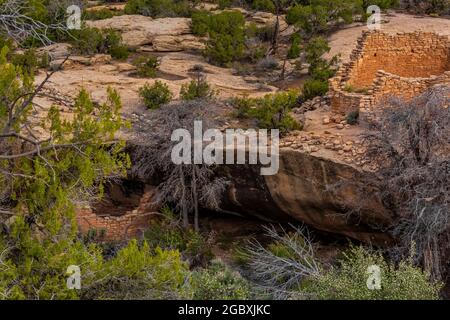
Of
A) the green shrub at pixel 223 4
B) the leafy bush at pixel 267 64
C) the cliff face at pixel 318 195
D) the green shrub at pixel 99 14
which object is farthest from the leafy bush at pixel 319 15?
the cliff face at pixel 318 195

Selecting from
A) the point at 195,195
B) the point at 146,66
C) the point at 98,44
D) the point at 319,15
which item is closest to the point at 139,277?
the point at 195,195

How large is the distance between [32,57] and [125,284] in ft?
37.7

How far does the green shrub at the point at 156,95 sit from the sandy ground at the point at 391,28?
685cm

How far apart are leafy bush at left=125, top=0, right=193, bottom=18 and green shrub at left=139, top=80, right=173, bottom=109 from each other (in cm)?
1253

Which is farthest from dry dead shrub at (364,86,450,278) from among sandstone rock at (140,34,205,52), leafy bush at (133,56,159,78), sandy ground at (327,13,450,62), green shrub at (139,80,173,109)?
sandstone rock at (140,34,205,52)

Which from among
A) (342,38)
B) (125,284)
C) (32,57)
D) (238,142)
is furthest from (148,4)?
(125,284)

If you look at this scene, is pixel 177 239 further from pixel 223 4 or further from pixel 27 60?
pixel 223 4

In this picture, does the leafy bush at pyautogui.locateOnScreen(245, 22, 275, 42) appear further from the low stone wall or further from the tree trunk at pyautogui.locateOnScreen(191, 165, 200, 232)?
the tree trunk at pyautogui.locateOnScreen(191, 165, 200, 232)

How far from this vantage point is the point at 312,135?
476 inches

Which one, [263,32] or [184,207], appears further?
[263,32]

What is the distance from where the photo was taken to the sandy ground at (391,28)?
20891 millimetres

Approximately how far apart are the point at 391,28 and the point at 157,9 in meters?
10.6

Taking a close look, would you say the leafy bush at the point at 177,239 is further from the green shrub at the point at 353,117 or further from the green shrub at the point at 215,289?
the green shrub at the point at 353,117

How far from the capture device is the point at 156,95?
15.1 metres
